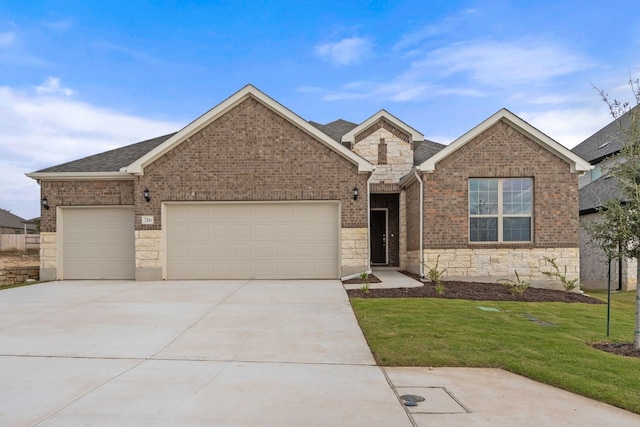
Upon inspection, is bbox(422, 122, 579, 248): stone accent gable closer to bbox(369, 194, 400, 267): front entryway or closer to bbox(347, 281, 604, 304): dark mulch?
bbox(347, 281, 604, 304): dark mulch

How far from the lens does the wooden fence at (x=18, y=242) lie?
31.4 m

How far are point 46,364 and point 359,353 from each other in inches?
160

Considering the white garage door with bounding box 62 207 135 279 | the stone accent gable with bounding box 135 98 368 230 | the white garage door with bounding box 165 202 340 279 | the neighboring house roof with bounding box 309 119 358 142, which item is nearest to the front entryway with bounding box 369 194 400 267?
the neighboring house roof with bounding box 309 119 358 142

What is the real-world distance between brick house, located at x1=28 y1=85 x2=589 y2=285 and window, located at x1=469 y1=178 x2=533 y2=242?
3 cm

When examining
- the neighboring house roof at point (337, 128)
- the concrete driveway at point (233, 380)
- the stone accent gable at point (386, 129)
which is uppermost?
the neighboring house roof at point (337, 128)

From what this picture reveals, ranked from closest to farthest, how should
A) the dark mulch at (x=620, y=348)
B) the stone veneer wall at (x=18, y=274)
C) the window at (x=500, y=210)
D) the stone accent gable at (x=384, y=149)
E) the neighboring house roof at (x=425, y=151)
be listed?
the dark mulch at (x=620, y=348), the window at (x=500, y=210), the stone veneer wall at (x=18, y=274), the stone accent gable at (x=384, y=149), the neighboring house roof at (x=425, y=151)

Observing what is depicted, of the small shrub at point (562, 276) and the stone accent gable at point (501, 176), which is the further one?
the stone accent gable at point (501, 176)

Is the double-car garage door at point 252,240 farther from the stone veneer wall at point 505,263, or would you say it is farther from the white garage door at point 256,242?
the stone veneer wall at point 505,263

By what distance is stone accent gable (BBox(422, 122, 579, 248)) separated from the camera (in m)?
13.2

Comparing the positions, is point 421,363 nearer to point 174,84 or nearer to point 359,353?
point 359,353

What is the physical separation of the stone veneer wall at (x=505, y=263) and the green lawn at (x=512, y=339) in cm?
309

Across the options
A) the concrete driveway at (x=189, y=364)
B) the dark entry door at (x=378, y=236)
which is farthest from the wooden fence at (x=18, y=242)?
the dark entry door at (x=378, y=236)

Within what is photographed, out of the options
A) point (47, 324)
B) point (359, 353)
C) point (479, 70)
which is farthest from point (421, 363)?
point (479, 70)

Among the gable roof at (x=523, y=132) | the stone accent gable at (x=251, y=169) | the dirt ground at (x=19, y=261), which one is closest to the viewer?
the gable roof at (x=523, y=132)
